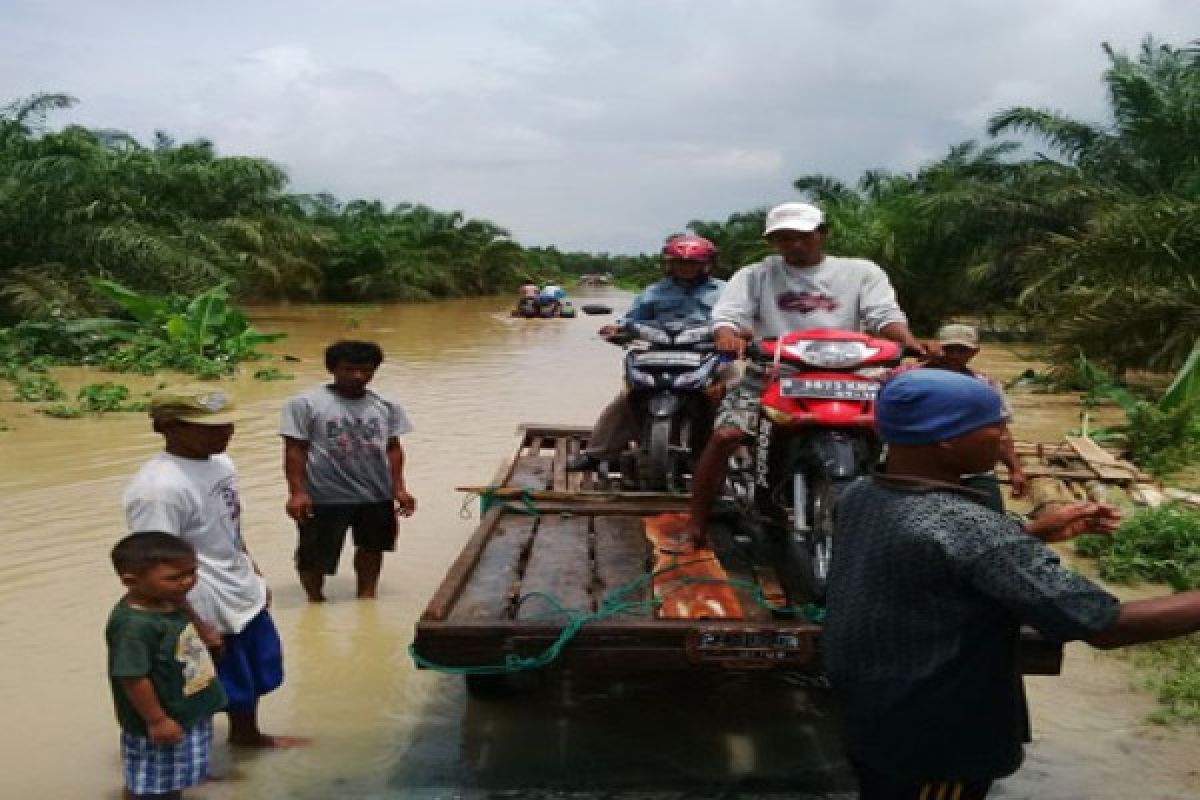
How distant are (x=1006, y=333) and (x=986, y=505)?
82.3 feet

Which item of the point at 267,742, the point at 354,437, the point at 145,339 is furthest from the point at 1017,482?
the point at 145,339


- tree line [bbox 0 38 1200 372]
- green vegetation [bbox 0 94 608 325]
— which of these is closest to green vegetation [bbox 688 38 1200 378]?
tree line [bbox 0 38 1200 372]

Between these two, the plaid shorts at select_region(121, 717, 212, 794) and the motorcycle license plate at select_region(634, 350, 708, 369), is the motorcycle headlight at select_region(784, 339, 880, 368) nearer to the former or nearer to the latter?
the motorcycle license plate at select_region(634, 350, 708, 369)

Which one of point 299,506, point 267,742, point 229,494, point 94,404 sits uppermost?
point 229,494

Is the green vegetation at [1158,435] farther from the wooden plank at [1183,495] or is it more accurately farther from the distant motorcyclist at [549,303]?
the distant motorcyclist at [549,303]

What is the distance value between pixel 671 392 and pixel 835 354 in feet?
5.30

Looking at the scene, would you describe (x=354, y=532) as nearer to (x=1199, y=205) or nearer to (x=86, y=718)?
(x=86, y=718)

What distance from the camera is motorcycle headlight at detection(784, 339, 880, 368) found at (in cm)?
427

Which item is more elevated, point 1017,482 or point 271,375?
point 1017,482

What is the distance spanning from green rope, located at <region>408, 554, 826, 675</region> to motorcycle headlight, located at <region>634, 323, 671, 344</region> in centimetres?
179

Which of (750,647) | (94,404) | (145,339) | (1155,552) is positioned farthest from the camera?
(145,339)

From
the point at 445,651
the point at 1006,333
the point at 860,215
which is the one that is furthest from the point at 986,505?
the point at 860,215

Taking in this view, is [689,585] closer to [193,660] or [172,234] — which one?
[193,660]

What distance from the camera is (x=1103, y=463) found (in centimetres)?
827
